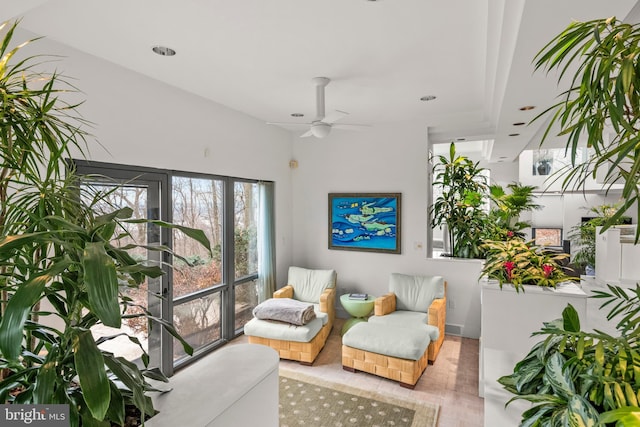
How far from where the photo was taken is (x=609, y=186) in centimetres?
76

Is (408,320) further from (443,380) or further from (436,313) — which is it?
(443,380)

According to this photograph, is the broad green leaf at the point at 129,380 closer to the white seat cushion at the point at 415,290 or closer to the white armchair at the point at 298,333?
the white armchair at the point at 298,333

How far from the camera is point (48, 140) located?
3.39ft

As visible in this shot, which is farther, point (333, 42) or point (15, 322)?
point (333, 42)

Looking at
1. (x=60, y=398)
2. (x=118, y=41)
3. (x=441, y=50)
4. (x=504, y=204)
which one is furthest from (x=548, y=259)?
(x=118, y=41)

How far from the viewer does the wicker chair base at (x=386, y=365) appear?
2.99 metres

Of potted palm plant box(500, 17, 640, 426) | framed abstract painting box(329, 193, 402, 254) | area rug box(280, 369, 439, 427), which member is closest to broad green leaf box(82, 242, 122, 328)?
potted palm plant box(500, 17, 640, 426)

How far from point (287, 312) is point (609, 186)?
10.4ft

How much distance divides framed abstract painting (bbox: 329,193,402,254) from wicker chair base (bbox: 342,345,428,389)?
1.67 m

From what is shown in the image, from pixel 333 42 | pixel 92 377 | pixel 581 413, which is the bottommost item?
pixel 581 413

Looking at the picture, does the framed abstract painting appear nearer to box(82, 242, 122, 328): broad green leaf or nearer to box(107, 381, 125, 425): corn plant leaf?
box(107, 381, 125, 425): corn plant leaf

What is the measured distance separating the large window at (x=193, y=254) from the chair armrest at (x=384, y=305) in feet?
5.43

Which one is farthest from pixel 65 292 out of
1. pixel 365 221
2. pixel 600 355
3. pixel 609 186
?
pixel 365 221

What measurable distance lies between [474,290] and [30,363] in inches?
170
